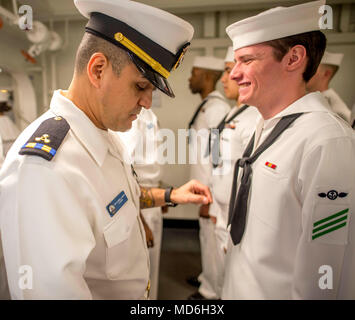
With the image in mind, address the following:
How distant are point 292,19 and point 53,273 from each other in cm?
89

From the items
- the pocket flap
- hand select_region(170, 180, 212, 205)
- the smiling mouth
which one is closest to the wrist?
hand select_region(170, 180, 212, 205)

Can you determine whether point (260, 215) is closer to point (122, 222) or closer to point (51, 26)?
point (122, 222)

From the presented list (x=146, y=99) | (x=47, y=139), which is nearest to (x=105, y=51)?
(x=146, y=99)

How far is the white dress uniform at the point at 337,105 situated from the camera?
0.67 meters

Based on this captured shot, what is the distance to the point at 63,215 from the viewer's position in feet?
1.71

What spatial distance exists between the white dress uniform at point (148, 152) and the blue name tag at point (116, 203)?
0.21 meters

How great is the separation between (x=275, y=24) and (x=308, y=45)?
114 mm

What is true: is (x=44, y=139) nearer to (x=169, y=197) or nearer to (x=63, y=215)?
(x=63, y=215)

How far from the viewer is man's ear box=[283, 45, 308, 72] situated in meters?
0.67

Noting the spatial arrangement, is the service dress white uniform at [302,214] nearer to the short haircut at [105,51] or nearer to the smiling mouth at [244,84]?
the smiling mouth at [244,84]

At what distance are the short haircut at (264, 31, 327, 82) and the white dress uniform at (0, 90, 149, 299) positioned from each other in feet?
2.00

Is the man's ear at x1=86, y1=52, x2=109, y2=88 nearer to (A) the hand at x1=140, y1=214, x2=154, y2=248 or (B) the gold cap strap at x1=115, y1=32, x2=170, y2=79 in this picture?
(B) the gold cap strap at x1=115, y1=32, x2=170, y2=79

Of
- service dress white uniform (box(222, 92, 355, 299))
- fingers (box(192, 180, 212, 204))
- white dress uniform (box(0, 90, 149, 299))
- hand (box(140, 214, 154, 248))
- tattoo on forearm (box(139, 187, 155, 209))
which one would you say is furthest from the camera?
hand (box(140, 214, 154, 248))

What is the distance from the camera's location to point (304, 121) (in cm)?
74
